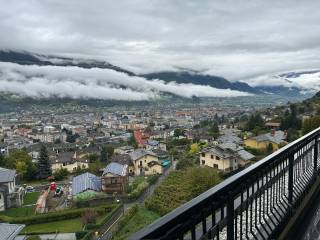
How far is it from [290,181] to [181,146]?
170ft

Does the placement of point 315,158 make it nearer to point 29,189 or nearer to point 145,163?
point 29,189

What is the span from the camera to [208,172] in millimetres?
23594

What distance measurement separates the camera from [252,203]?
3.56 meters

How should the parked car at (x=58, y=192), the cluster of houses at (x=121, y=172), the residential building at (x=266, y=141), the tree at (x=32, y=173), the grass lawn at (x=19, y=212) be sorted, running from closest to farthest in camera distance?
1. the grass lawn at (x=19, y=212)
2. the cluster of houses at (x=121, y=172)
3. the parked car at (x=58, y=192)
4. the residential building at (x=266, y=141)
5. the tree at (x=32, y=173)

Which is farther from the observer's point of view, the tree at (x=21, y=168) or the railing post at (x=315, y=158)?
the tree at (x=21, y=168)

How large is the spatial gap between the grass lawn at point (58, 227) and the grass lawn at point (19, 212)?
3.67 m

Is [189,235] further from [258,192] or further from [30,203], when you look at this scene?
[30,203]

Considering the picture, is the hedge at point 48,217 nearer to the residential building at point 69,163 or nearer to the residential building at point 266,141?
the residential building at point 266,141

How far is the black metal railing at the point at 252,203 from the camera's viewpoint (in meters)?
1.93

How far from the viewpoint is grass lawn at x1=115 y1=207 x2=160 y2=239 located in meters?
21.0

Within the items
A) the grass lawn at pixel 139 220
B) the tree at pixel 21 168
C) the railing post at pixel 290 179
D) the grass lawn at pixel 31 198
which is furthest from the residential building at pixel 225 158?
the railing post at pixel 290 179

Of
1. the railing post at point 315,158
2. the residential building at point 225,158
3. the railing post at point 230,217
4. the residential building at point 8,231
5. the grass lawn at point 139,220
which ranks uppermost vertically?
the railing post at point 230,217

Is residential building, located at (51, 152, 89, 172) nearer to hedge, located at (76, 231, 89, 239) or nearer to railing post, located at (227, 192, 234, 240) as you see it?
hedge, located at (76, 231, 89, 239)

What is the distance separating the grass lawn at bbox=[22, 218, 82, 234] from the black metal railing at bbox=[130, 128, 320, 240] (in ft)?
65.0
